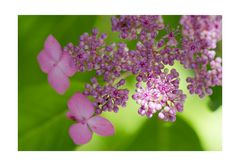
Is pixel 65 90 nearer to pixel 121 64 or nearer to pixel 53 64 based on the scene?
pixel 53 64

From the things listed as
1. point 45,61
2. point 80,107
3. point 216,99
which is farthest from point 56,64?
point 216,99

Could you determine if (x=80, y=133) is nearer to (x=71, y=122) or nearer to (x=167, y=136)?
(x=71, y=122)

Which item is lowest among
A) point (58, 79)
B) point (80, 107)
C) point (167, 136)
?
point (167, 136)

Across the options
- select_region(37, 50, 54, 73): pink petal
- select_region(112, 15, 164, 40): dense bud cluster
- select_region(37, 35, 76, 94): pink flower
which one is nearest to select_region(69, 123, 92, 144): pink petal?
select_region(37, 35, 76, 94): pink flower

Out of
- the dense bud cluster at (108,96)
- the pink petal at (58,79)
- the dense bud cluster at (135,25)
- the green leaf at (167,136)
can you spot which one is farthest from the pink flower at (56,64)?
the green leaf at (167,136)

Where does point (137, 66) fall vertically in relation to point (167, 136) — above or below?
above

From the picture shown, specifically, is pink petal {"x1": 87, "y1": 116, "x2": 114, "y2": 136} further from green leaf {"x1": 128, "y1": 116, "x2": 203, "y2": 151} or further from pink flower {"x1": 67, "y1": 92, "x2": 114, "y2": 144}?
green leaf {"x1": 128, "y1": 116, "x2": 203, "y2": 151}

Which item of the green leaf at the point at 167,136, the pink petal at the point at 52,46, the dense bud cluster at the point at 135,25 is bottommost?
the green leaf at the point at 167,136

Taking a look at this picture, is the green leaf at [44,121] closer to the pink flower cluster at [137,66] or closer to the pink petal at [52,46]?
the pink flower cluster at [137,66]
